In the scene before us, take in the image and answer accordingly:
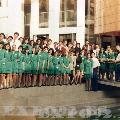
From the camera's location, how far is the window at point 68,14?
1050 inches

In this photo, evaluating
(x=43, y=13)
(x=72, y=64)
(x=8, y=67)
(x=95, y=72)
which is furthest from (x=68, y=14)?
(x=8, y=67)

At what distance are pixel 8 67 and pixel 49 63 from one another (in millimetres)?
2006

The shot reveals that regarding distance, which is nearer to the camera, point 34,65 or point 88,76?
point 34,65

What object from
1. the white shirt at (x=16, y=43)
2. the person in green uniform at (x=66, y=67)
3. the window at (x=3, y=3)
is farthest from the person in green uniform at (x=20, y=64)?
the window at (x=3, y=3)

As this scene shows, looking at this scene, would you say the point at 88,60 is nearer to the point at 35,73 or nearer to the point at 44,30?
the point at 35,73

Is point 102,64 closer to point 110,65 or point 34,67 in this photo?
point 110,65

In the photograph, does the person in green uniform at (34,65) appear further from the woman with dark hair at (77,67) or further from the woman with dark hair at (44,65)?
the woman with dark hair at (77,67)

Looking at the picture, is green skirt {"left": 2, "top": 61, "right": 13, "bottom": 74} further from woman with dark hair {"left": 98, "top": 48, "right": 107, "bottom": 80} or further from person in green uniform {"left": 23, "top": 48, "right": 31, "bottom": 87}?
woman with dark hair {"left": 98, "top": 48, "right": 107, "bottom": 80}

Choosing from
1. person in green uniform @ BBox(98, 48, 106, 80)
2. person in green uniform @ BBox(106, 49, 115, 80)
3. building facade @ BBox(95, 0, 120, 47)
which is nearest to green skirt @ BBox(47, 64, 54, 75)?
person in green uniform @ BBox(98, 48, 106, 80)

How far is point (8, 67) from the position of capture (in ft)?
59.3

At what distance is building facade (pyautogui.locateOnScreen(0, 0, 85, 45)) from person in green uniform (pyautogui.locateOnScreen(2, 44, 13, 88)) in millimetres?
8204

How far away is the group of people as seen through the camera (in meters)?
18.1

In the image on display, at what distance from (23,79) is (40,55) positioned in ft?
3.61

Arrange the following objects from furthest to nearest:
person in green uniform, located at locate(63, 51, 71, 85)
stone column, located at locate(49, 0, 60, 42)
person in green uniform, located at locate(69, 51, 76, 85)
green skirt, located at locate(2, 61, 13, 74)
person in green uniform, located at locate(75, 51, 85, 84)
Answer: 1. stone column, located at locate(49, 0, 60, 42)
2. person in green uniform, located at locate(75, 51, 85, 84)
3. person in green uniform, located at locate(69, 51, 76, 85)
4. person in green uniform, located at locate(63, 51, 71, 85)
5. green skirt, located at locate(2, 61, 13, 74)
